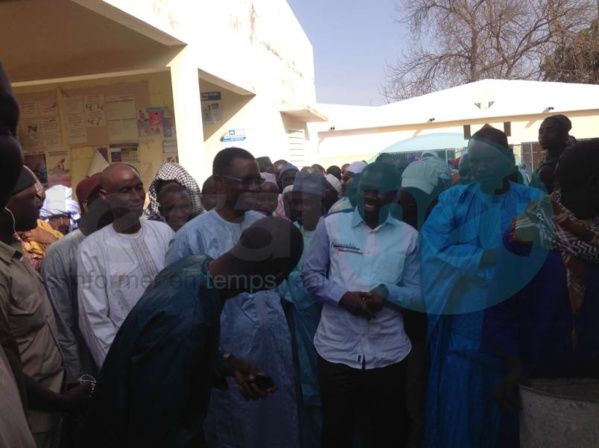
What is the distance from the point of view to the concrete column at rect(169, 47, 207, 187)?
6.32 m

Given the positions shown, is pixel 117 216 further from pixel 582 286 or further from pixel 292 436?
pixel 582 286

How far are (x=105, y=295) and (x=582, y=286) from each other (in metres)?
2.22

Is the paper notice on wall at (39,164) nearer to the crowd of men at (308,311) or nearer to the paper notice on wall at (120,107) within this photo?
the paper notice on wall at (120,107)

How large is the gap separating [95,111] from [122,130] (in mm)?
415

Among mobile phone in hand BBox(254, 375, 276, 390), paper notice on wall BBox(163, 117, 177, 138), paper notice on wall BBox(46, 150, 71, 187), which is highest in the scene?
paper notice on wall BBox(163, 117, 177, 138)

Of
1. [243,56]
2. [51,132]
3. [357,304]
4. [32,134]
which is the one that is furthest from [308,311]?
[243,56]

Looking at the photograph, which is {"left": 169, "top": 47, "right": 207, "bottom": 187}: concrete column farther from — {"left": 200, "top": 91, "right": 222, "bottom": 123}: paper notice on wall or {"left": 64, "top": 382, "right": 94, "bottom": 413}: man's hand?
{"left": 64, "top": 382, "right": 94, "bottom": 413}: man's hand

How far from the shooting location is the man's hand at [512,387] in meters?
2.22

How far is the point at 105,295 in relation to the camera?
283 centimetres

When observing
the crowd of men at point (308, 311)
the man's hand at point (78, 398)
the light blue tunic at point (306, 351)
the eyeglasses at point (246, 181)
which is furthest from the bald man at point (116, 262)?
the light blue tunic at point (306, 351)

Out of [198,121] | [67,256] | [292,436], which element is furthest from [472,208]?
[198,121]

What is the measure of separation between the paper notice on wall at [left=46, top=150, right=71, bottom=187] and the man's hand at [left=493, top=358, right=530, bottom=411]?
626cm

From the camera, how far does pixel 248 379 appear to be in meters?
2.05

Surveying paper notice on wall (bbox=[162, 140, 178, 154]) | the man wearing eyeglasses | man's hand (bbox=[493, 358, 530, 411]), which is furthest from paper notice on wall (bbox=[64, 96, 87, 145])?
man's hand (bbox=[493, 358, 530, 411])
